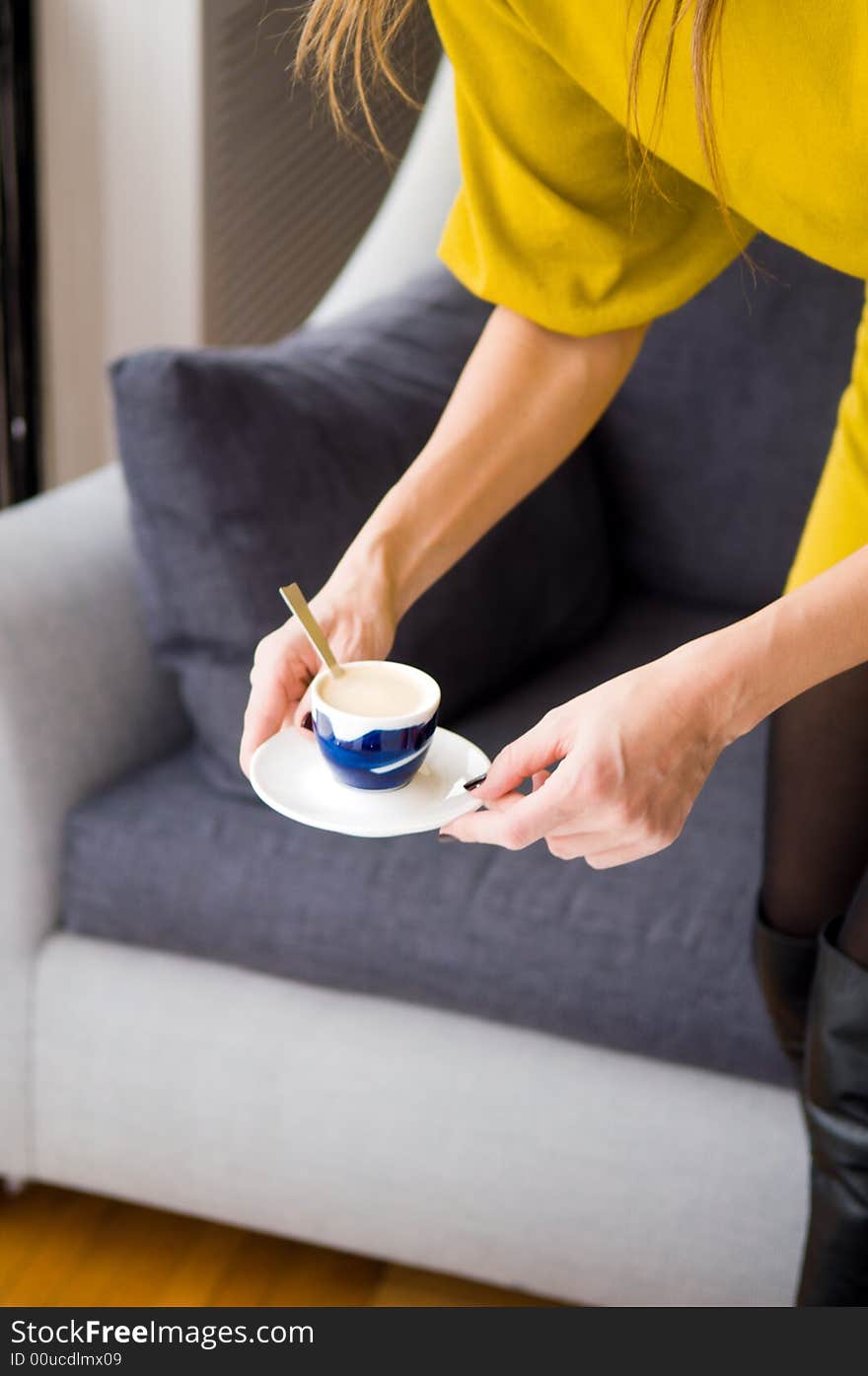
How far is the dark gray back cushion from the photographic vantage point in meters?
0.81

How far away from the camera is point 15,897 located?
0.97 m

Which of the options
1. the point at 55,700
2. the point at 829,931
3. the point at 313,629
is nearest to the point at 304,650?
the point at 313,629

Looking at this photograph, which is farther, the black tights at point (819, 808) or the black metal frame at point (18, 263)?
the black metal frame at point (18, 263)

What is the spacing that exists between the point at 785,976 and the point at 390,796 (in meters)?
0.37

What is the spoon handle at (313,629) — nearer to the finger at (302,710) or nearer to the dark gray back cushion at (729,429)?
the finger at (302,710)

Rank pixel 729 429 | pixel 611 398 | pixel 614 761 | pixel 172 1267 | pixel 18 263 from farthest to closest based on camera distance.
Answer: pixel 18 263 → pixel 172 1267 → pixel 729 429 → pixel 611 398 → pixel 614 761

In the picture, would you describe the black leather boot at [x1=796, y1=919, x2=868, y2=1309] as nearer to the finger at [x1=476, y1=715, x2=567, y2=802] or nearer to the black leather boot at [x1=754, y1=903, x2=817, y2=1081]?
the black leather boot at [x1=754, y1=903, x2=817, y2=1081]

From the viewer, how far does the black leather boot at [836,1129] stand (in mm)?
697

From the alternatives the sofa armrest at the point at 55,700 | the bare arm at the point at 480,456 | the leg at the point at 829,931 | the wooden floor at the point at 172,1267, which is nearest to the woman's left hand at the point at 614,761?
the bare arm at the point at 480,456

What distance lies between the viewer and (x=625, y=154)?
0.57 meters

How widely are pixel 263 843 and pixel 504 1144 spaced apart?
0.25m

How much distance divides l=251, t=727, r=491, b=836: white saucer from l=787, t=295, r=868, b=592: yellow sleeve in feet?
0.97

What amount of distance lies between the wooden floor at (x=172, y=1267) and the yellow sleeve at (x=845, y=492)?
0.59 metres

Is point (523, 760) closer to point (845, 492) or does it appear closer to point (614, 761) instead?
point (614, 761)
